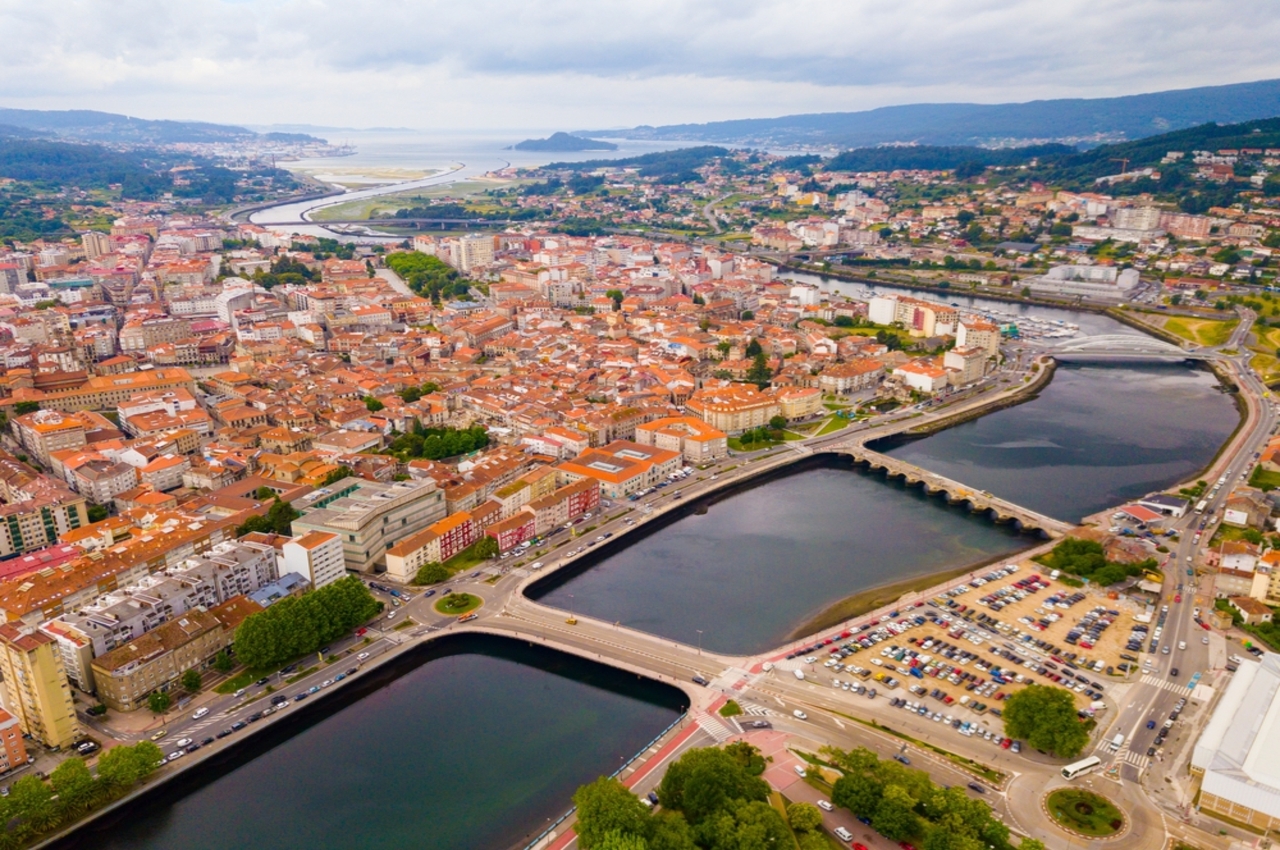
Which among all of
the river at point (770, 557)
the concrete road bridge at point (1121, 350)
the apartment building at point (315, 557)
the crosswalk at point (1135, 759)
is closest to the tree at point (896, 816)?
the crosswalk at point (1135, 759)

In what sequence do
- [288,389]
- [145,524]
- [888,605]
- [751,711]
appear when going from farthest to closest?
[288,389]
[145,524]
[888,605]
[751,711]

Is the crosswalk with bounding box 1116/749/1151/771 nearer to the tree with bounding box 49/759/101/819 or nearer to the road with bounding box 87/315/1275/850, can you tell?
the road with bounding box 87/315/1275/850

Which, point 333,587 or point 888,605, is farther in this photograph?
point 888,605

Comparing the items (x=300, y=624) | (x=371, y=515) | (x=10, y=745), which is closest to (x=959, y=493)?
(x=371, y=515)

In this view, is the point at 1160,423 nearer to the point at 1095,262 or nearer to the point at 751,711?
the point at 751,711

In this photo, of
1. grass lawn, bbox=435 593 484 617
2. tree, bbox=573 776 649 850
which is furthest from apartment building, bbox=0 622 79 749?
tree, bbox=573 776 649 850

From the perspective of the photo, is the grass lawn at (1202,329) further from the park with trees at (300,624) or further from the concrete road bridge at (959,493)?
the park with trees at (300,624)

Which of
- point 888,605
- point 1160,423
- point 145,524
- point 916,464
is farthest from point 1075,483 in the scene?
point 145,524
